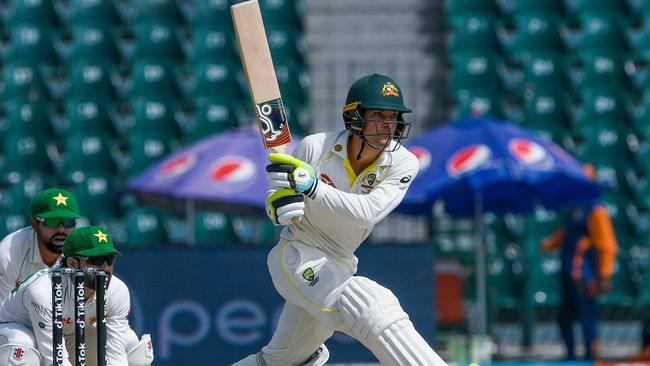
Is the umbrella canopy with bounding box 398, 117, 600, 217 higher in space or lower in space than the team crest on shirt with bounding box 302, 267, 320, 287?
lower

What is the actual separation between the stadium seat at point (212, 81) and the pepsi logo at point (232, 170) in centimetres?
257

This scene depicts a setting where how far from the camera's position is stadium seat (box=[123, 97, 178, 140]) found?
40.9 feet

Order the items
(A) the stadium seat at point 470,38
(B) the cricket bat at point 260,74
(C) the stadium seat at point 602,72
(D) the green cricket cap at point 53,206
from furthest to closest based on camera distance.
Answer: (C) the stadium seat at point 602,72
(A) the stadium seat at point 470,38
(D) the green cricket cap at point 53,206
(B) the cricket bat at point 260,74

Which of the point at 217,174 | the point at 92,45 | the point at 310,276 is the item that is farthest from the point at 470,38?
the point at 310,276

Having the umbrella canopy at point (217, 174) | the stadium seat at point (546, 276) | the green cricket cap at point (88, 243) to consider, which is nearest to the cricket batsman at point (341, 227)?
the green cricket cap at point (88, 243)

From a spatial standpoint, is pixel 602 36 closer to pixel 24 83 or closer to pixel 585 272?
pixel 585 272

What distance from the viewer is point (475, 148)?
31.7ft

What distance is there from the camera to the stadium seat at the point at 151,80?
12625mm

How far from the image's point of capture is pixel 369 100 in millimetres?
5109

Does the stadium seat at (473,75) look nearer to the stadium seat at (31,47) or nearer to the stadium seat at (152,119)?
the stadium seat at (152,119)

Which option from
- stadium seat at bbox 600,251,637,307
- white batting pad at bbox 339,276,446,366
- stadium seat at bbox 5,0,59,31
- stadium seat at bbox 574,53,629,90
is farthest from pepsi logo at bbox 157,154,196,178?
white batting pad at bbox 339,276,446,366

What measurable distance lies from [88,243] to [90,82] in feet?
25.9

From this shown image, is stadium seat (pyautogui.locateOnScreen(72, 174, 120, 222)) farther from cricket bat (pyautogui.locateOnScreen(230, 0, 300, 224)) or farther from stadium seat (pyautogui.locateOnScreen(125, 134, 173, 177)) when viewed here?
cricket bat (pyautogui.locateOnScreen(230, 0, 300, 224))

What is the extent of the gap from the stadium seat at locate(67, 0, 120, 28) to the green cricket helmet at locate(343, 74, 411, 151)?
817 centimetres
